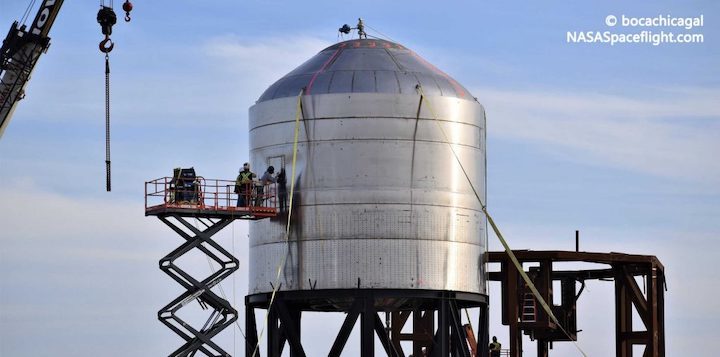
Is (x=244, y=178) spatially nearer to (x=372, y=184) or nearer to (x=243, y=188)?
(x=243, y=188)

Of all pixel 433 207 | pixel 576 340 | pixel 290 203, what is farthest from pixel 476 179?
pixel 576 340

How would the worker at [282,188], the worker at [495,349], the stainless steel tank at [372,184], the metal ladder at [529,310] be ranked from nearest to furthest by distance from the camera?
the stainless steel tank at [372,184] < the worker at [282,188] < the worker at [495,349] < the metal ladder at [529,310]

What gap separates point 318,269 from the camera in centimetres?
7744


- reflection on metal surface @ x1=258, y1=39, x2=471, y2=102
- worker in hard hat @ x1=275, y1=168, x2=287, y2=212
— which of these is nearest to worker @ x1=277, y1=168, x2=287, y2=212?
worker in hard hat @ x1=275, y1=168, x2=287, y2=212

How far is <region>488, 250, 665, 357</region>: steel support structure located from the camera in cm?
8687

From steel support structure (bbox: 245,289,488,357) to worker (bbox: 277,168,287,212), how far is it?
351 cm

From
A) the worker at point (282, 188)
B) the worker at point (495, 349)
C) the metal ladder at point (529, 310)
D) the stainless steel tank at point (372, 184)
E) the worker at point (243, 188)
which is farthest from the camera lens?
the metal ladder at point (529, 310)

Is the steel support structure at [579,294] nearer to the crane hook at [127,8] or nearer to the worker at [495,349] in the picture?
the worker at [495,349]

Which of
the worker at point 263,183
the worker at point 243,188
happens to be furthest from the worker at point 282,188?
the worker at point 243,188

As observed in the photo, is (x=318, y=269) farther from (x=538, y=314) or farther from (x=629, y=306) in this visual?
(x=629, y=306)

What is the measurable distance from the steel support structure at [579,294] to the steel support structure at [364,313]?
19.9ft

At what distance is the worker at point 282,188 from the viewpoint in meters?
78.6

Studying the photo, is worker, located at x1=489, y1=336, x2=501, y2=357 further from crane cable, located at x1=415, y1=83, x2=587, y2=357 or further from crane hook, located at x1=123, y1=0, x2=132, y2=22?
crane hook, located at x1=123, y1=0, x2=132, y2=22

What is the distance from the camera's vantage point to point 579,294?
304 feet
